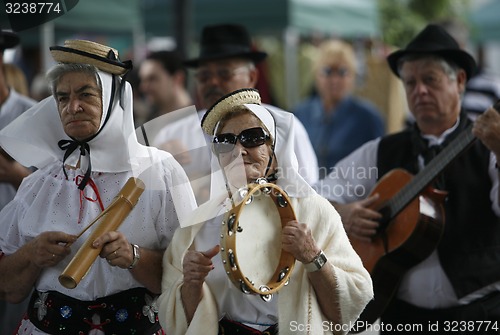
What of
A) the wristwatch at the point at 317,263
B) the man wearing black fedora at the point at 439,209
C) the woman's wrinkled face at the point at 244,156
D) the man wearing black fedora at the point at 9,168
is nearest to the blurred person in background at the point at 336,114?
the man wearing black fedora at the point at 439,209

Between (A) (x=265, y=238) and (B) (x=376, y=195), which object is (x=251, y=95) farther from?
(B) (x=376, y=195)

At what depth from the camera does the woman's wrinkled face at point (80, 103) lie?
312 cm

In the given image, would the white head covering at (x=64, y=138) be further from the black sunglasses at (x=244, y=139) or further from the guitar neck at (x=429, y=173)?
the guitar neck at (x=429, y=173)

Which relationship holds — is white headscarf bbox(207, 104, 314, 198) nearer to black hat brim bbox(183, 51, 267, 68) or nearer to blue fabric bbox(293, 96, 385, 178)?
black hat brim bbox(183, 51, 267, 68)

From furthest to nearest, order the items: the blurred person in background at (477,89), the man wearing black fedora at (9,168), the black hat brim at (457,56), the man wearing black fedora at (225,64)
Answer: the blurred person in background at (477,89) → the man wearing black fedora at (225,64) → the black hat brim at (457,56) → the man wearing black fedora at (9,168)

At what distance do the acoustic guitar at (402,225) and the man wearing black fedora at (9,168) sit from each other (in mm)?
1603

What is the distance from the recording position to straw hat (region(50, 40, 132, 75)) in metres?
3.11

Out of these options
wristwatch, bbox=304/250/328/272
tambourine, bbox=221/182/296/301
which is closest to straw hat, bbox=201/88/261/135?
tambourine, bbox=221/182/296/301

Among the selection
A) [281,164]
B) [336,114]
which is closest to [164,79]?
[336,114]

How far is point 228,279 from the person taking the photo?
3.08 meters

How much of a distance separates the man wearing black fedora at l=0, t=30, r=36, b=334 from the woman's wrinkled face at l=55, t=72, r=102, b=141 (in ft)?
2.32

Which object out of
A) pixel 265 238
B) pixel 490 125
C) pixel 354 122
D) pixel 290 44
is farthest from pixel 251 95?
pixel 290 44

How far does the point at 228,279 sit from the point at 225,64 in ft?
7.20

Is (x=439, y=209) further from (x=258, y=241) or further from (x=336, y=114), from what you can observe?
(x=336, y=114)
